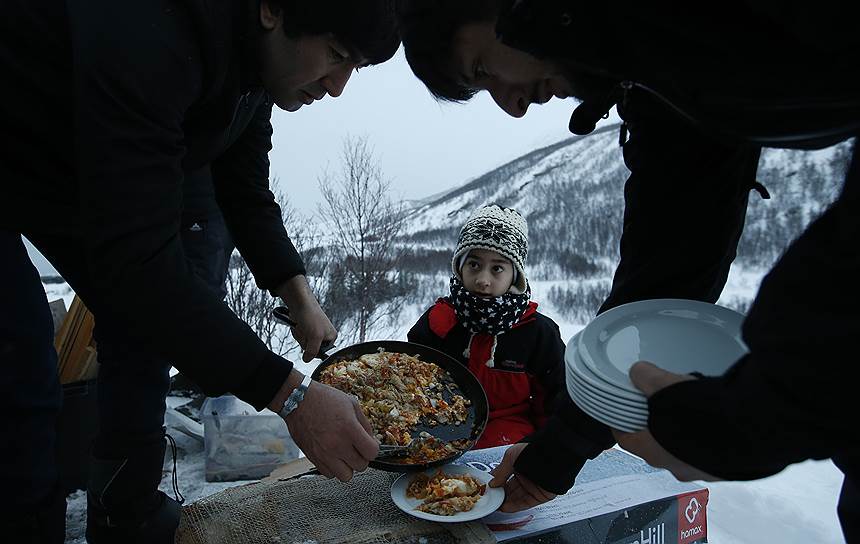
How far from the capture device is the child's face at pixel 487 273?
2.79 metres

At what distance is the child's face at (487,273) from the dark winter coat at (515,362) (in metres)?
0.17

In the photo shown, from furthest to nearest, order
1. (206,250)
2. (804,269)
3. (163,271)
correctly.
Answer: (206,250) → (163,271) → (804,269)

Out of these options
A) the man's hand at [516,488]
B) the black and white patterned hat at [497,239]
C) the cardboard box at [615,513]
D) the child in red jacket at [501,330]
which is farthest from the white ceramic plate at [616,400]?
the black and white patterned hat at [497,239]

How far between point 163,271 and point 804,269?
107cm

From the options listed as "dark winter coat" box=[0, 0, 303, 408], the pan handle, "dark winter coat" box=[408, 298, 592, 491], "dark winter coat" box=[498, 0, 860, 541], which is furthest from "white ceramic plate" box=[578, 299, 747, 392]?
"dark winter coat" box=[408, 298, 592, 491]

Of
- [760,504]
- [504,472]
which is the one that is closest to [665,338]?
[504,472]

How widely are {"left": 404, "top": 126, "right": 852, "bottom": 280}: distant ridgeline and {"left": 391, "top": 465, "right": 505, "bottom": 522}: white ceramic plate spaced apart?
5654mm

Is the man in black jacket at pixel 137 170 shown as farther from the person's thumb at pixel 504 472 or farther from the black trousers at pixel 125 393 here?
the person's thumb at pixel 504 472

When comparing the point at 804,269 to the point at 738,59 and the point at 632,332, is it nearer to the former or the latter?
the point at 738,59

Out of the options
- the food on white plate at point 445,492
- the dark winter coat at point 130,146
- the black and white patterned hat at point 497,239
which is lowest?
the food on white plate at point 445,492

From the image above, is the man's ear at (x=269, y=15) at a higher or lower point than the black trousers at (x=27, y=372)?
higher

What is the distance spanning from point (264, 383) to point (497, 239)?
1.72 metres

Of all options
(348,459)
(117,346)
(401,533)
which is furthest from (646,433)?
(117,346)

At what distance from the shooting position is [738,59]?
80 cm
